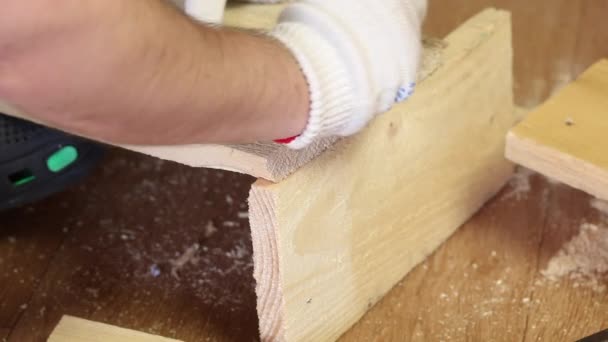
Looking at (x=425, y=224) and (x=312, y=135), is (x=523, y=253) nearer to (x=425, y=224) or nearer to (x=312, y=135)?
(x=425, y=224)

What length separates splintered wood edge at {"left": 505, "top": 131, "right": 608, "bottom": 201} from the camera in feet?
2.10

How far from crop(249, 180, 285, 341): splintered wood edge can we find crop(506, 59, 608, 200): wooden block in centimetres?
24

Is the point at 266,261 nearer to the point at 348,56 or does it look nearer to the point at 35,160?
the point at 348,56

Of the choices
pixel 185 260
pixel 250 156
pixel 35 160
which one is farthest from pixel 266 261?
pixel 35 160

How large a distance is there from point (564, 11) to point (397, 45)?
1.31 feet

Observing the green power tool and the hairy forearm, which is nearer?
the hairy forearm

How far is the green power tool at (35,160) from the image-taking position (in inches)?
29.5

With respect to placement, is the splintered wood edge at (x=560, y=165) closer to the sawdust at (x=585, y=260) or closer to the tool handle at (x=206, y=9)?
the sawdust at (x=585, y=260)

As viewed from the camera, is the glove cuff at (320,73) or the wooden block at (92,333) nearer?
the glove cuff at (320,73)

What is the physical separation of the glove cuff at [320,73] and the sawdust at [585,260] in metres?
0.31

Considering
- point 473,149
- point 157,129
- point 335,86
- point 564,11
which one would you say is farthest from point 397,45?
point 564,11

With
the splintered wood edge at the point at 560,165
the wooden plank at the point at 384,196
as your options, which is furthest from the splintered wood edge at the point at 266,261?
the splintered wood edge at the point at 560,165

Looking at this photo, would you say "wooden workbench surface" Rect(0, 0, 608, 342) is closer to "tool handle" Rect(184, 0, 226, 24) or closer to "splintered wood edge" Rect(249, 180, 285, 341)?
"splintered wood edge" Rect(249, 180, 285, 341)

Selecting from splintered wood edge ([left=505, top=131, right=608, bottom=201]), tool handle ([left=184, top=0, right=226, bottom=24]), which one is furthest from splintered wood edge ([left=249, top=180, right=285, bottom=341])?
splintered wood edge ([left=505, top=131, right=608, bottom=201])
